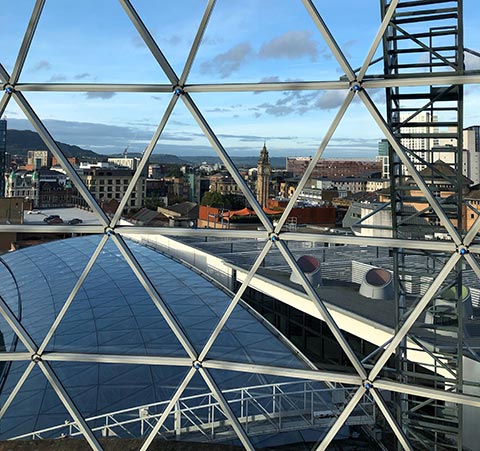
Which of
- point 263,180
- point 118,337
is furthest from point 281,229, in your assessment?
point 263,180

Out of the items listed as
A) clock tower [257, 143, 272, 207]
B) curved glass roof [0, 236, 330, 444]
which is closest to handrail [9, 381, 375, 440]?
curved glass roof [0, 236, 330, 444]

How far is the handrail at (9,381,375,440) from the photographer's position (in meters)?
8.30

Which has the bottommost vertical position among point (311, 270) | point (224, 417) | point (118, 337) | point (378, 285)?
point (224, 417)

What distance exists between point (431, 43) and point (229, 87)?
354 cm

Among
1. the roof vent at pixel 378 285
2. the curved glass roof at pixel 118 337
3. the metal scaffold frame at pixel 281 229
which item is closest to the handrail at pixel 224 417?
the curved glass roof at pixel 118 337

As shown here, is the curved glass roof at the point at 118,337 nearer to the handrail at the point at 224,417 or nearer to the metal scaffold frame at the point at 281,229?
the handrail at the point at 224,417

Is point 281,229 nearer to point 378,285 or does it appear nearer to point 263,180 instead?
point 378,285

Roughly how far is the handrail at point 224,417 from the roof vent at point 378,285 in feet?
17.8

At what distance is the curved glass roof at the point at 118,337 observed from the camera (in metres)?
9.23

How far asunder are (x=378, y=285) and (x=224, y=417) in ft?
25.9

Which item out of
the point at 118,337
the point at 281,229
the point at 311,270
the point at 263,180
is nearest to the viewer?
the point at 281,229

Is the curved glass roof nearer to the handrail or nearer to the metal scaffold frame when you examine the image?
the handrail

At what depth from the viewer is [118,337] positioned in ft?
37.9

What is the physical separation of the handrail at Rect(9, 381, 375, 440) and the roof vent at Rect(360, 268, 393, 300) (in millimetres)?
5438
